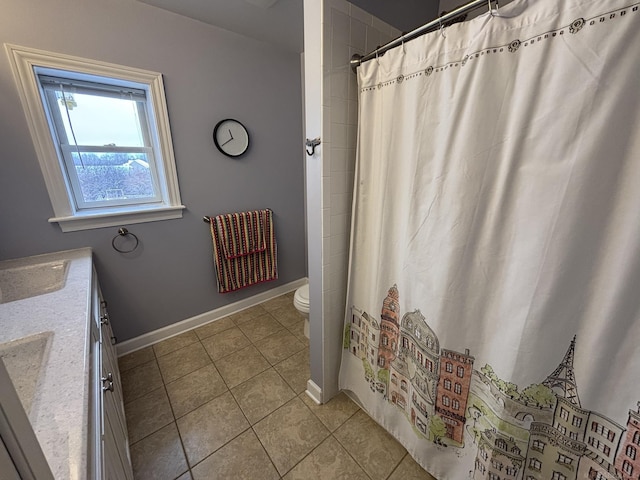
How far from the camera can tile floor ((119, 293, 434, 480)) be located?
1.21 m

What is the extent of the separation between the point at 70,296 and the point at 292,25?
6.90 feet

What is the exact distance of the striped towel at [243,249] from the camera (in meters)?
2.16

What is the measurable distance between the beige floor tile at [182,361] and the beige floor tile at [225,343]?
47mm

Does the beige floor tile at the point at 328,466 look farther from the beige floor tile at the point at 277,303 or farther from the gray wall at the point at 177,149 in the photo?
the gray wall at the point at 177,149

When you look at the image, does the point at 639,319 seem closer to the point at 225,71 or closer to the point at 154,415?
the point at 154,415

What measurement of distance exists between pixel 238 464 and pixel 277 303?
4.76ft

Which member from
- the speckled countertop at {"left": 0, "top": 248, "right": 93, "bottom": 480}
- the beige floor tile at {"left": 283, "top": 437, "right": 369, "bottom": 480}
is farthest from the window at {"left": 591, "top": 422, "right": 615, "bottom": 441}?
the speckled countertop at {"left": 0, "top": 248, "right": 93, "bottom": 480}

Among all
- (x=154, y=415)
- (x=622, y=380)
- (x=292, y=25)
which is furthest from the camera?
(x=292, y=25)

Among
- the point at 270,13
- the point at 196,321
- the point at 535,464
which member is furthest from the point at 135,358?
the point at 270,13

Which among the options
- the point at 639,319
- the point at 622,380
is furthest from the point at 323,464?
the point at 639,319

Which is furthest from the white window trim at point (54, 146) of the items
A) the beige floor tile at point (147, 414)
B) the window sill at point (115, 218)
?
the beige floor tile at point (147, 414)

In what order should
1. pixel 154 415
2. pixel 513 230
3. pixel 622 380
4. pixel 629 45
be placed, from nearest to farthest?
pixel 629 45, pixel 622 380, pixel 513 230, pixel 154 415

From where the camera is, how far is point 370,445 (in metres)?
1.31

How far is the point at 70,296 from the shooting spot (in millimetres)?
1088
